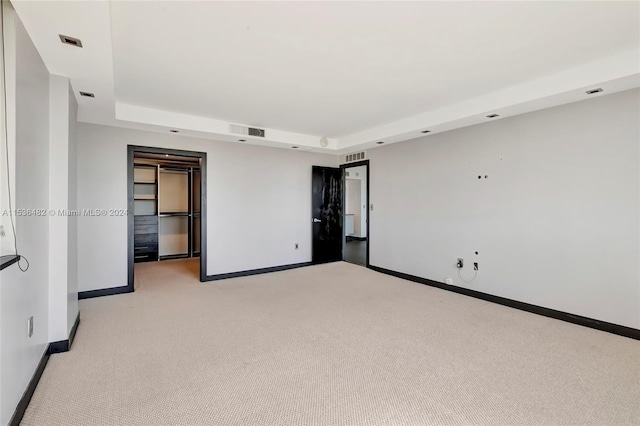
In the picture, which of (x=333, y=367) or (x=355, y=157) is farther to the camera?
(x=355, y=157)

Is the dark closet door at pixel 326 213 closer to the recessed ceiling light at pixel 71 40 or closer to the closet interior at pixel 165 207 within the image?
the closet interior at pixel 165 207

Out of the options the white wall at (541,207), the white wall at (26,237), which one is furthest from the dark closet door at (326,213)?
the white wall at (26,237)

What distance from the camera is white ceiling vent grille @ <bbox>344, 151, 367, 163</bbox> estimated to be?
20.6 ft

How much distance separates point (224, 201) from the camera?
17.5ft

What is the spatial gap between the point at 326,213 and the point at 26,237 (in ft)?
16.4

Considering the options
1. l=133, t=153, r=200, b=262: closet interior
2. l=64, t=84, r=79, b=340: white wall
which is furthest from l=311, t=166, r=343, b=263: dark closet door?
l=64, t=84, r=79, b=340: white wall

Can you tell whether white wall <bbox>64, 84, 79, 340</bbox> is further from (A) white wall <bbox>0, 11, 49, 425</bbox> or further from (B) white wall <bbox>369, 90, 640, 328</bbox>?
(B) white wall <bbox>369, 90, 640, 328</bbox>

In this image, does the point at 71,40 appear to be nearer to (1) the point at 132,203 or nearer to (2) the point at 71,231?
(2) the point at 71,231

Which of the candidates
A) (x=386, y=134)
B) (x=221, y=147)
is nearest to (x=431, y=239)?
(x=386, y=134)

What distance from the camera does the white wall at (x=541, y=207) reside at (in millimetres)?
3084

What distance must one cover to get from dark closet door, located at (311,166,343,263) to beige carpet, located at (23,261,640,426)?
2568mm

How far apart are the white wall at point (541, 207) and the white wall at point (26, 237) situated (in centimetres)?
467

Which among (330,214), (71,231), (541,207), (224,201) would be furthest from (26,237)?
(330,214)

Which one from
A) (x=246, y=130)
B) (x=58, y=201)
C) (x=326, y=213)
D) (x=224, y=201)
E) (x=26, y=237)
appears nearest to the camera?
(x=26, y=237)
